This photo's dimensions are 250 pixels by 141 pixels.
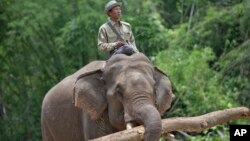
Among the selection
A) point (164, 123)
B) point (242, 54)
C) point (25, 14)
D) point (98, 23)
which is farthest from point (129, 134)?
point (25, 14)

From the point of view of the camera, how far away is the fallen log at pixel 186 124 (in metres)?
7.53

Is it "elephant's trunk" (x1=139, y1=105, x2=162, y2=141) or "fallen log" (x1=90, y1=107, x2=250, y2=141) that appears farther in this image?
"elephant's trunk" (x1=139, y1=105, x2=162, y2=141)

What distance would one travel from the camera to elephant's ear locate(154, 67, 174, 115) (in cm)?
881

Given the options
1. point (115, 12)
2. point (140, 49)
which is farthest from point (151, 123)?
point (140, 49)

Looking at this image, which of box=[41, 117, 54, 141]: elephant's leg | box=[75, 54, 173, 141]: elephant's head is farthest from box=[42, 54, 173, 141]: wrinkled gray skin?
box=[41, 117, 54, 141]: elephant's leg

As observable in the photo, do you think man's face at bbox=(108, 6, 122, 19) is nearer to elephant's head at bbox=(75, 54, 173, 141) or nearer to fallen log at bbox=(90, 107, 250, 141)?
elephant's head at bbox=(75, 54, 173, 141)

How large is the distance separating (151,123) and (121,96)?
0.94 metres

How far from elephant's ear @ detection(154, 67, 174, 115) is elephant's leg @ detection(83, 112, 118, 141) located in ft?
1.90

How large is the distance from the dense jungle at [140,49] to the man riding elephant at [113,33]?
18.6 ft

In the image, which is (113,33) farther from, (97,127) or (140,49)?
(140,49)

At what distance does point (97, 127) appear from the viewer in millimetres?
9320

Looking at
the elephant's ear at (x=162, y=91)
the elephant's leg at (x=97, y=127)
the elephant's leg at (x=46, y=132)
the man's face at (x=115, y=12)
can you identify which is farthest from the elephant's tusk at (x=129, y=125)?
the elephant's leg at (x=46, y=132)

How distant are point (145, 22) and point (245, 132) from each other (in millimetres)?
10774

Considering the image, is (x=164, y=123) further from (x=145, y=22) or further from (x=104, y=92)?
(x=145, y=22)
